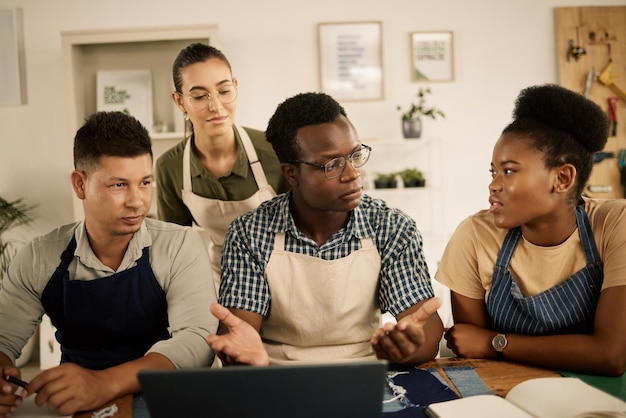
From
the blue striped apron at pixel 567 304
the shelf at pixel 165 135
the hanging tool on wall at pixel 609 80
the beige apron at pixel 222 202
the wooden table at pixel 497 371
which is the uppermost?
the hanging tool on wall at pixel 609 80

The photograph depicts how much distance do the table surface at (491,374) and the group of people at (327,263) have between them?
3 cm

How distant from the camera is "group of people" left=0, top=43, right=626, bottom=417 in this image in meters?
1.41

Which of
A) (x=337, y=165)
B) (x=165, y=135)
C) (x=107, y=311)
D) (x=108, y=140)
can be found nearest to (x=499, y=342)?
(x=337, y=165)

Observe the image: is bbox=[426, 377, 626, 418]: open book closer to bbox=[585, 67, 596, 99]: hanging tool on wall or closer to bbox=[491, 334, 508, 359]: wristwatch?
bbox=[491, 334, 508, 359]: wristwatch

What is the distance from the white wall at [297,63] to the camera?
3.75 metres

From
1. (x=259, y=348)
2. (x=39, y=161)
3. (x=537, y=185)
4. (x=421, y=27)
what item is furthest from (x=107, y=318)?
(x=421, y=27)

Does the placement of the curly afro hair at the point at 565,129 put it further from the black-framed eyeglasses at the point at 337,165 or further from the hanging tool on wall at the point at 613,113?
the hanging tool on wall at the point at 613,113

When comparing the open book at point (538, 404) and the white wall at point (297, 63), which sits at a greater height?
the white wall at point (297, 63)

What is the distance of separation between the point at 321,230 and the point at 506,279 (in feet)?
1.58

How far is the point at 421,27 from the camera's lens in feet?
12.5

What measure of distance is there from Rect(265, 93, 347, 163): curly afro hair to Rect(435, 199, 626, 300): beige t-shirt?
1.53 feet

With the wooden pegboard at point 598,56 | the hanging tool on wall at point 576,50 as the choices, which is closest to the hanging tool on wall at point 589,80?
the wooden pegboard at point 598,56

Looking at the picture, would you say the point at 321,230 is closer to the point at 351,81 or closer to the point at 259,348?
the point at 259,348

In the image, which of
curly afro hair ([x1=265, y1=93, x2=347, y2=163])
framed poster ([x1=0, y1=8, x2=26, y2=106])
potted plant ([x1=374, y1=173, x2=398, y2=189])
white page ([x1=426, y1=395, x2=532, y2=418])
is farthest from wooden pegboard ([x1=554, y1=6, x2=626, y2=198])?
framed poster ([x1=0, y1=8, x2=26, y2=106])
